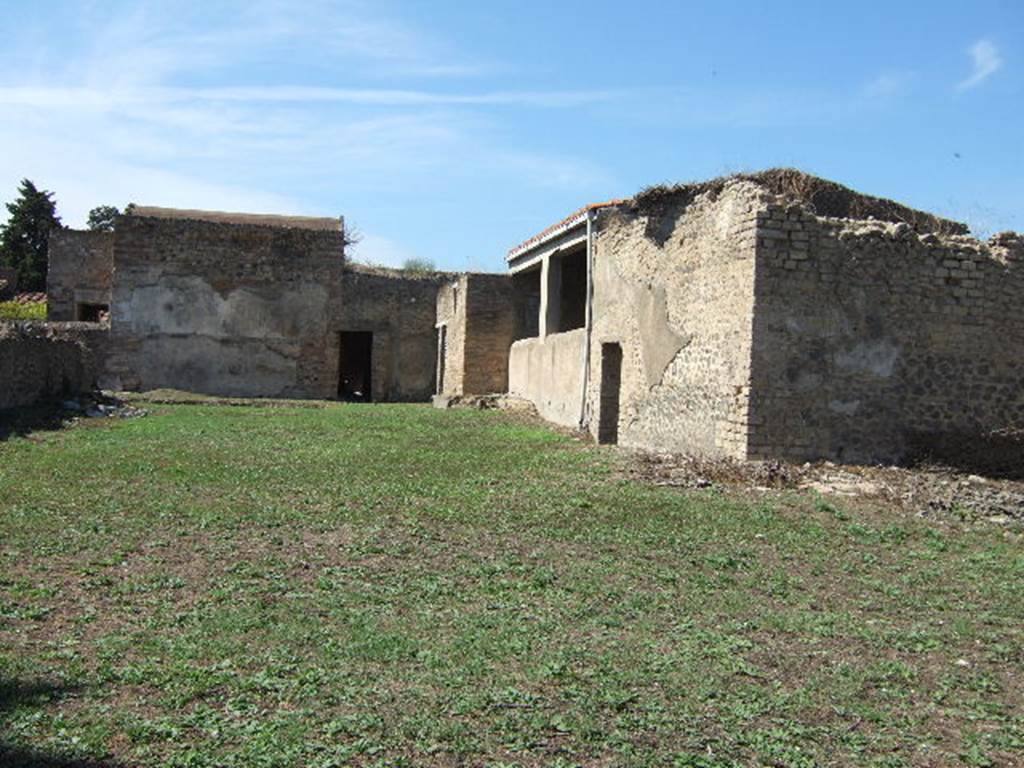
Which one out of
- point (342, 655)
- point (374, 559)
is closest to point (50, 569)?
point (374, 559)

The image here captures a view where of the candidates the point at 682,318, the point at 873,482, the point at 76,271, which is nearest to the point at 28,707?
the point at 873,482

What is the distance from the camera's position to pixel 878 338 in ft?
35.0

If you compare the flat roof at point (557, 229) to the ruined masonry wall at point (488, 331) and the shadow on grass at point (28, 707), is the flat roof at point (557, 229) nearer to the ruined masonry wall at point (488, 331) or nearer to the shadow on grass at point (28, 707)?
the ruined masonry wall at point (488, 331)

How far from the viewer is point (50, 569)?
5.46 metres

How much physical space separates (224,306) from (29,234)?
1011 inches

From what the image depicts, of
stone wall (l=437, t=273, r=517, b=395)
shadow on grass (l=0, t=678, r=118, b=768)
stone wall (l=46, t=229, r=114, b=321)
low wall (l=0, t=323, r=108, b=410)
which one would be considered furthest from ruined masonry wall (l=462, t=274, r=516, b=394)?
shadow on grass (l=0, t=678, r=118, b=768)

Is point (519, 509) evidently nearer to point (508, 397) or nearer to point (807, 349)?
point (807, 349)

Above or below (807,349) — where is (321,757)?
below

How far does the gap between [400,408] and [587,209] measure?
23.8 feet

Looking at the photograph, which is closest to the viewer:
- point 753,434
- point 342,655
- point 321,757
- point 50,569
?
point 321,757

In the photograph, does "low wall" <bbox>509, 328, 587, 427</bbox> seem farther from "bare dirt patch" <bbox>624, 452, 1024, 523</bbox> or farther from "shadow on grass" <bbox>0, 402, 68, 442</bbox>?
"shadow on grass" <bbox>0, 402, 68, 442</bbox>

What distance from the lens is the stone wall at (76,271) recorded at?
96.6ft

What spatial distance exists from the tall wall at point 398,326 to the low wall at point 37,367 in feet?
25.5

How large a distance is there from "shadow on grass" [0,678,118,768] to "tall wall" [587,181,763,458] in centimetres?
801
